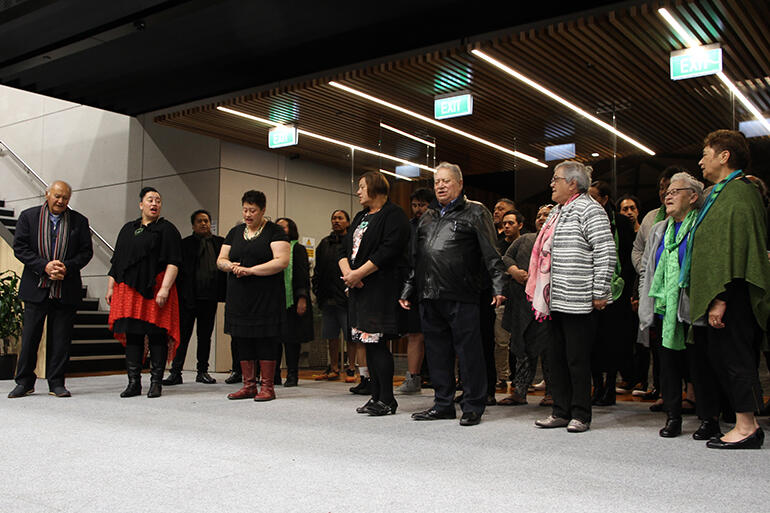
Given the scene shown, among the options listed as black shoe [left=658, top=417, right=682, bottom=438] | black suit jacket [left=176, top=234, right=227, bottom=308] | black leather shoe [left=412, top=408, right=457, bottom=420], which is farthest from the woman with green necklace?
black suit jacket [left=176, top=234, right=227, bottom=308]

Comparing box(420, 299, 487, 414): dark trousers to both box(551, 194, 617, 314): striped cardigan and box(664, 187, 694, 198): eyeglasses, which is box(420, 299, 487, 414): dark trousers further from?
box(664, 187, 694, 198): eyeglasses

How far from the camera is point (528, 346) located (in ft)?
16.5

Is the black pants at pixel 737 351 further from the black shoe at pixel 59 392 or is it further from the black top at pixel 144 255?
the black shoe at pixel 59 392

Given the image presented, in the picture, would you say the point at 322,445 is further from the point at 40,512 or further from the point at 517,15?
the point at 517,15

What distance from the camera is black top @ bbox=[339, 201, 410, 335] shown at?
4504 millimetres

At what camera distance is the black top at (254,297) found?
17.3 ft

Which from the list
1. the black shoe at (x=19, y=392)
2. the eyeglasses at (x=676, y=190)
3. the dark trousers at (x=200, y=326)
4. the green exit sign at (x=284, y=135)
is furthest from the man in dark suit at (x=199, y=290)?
the eyeglasses at (x=676, y=190)

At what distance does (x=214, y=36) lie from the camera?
6676 millimetres

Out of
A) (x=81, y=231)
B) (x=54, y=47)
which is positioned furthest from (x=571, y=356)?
(x=54, y=47)

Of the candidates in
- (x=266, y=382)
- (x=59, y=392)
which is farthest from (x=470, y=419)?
(x=59, y=392)

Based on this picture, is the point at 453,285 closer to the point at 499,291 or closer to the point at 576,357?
the point at 499,291

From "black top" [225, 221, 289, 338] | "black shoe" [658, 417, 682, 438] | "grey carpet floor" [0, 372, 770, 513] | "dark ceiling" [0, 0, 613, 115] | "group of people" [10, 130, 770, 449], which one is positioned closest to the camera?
"grey carpet floor" [0, 372, 770, 513]

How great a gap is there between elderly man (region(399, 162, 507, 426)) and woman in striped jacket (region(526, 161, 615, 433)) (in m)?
0.32

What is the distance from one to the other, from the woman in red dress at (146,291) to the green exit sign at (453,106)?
10.8 ft
